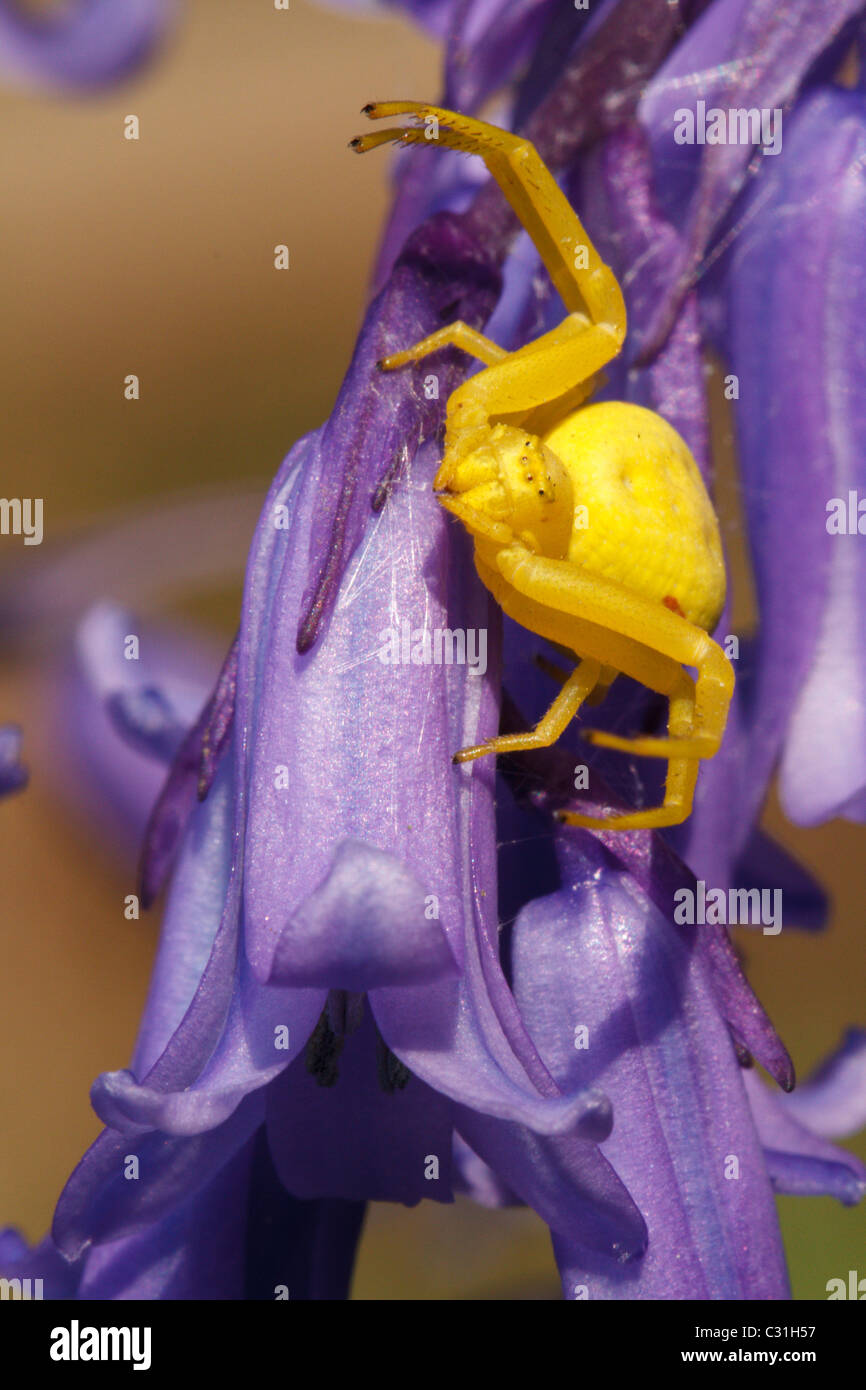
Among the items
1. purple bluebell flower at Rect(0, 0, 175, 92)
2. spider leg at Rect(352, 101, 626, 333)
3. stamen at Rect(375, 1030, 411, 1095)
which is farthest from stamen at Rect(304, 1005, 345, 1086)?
purple bluebell flower at Rect(0, 0, 175, 92)

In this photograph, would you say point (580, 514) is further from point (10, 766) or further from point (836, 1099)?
point (836, 1099)

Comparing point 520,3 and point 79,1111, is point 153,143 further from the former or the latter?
point 520,3

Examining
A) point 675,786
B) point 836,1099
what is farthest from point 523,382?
point 836,1099

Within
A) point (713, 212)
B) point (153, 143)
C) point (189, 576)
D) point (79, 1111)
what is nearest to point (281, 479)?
point (713, 212)

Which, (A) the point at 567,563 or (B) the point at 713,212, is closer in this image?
(A) the point at 567,563

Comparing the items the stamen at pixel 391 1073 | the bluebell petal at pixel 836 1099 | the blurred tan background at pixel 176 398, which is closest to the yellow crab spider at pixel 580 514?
the stamen at pixel 391 1073

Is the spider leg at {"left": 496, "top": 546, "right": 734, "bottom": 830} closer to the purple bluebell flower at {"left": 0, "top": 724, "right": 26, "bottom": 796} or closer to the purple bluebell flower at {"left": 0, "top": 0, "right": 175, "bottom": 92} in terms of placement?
the purple bluebell flower at {"left": 0, "top": 724, "right": 26, "bottom": 796}
